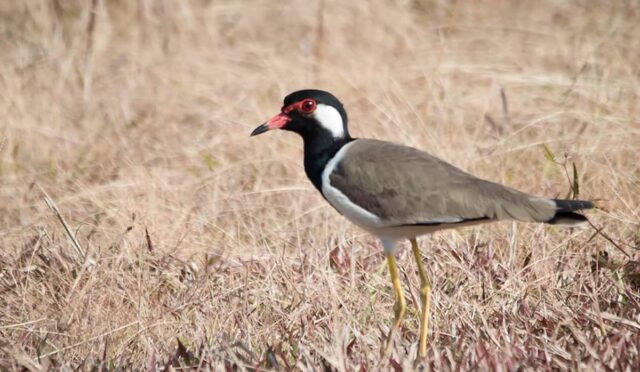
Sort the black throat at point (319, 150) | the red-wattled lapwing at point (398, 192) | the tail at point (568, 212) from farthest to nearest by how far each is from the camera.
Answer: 1. the black throat at point (319, 150)
2. the red-wattled lapwing at point (398, 192)
3. the tail at point (568, 212)

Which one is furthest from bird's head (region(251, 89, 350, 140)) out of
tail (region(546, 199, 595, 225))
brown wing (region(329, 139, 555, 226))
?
tail (region(546, 199, 595, 225))

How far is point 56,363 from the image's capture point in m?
4.28

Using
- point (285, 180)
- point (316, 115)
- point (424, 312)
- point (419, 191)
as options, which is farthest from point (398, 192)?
point (285, 180)

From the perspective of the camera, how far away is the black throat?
15.7 ft

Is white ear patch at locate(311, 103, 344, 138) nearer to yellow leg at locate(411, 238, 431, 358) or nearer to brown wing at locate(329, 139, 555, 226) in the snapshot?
brown wing at locate(329, 139, 555, 226)

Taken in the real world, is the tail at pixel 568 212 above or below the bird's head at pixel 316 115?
below

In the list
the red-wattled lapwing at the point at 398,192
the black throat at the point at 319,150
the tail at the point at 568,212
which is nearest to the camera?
the tail at the point at 568,212

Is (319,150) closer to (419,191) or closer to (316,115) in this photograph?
(316,115)

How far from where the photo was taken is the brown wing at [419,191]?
424cm

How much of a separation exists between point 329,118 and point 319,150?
0.14 meters

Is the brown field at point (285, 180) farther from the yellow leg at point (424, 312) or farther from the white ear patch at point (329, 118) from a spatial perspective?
the white ear patch at point (329, 118)

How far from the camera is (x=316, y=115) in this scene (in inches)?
191

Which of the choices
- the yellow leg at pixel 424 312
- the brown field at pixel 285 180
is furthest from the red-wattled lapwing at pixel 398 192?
the brown field at pixel 285 180

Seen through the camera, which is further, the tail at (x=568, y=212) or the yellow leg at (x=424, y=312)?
the yellow leg at (x=424, y=312)
